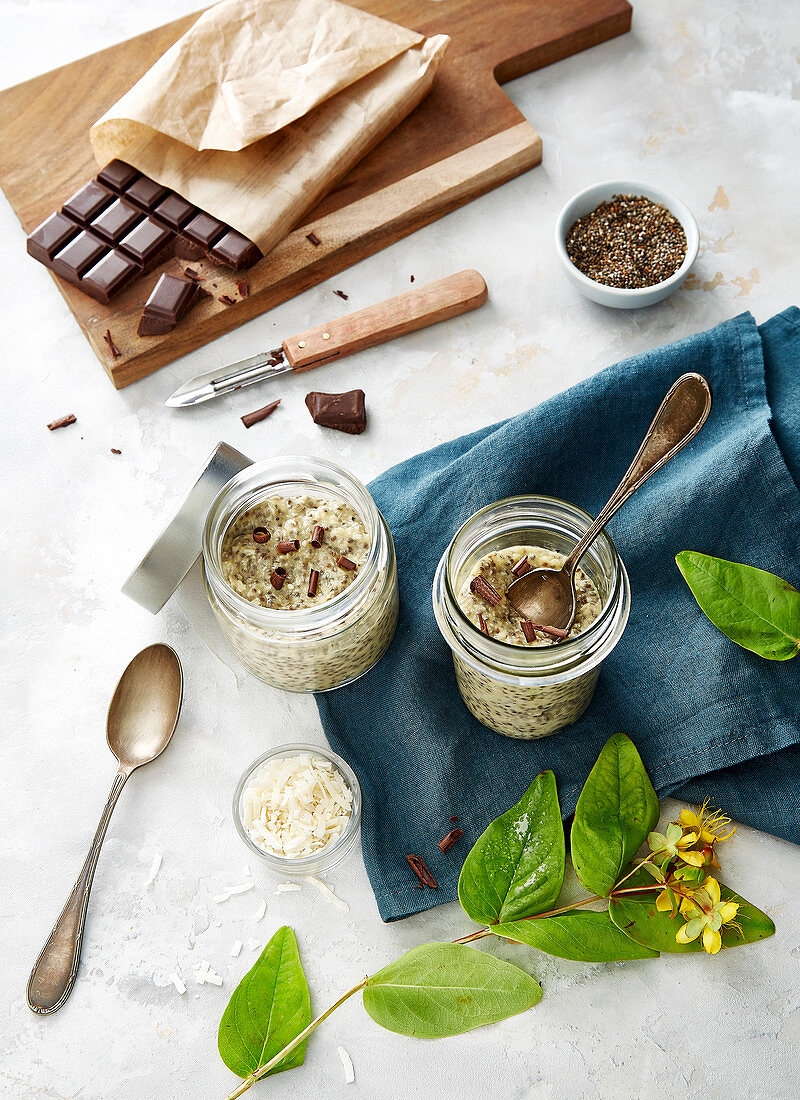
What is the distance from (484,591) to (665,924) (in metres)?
0.64

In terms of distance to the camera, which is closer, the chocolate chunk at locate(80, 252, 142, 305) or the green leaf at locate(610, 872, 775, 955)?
the green leaf at locate(610, 872, 775, 955)

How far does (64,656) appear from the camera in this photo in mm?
1812

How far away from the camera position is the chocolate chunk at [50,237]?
2.03 metres

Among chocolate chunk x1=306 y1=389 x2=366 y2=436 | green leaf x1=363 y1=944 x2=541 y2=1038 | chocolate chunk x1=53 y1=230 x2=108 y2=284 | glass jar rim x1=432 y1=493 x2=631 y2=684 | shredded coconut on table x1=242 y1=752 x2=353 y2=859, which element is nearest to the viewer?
glass jar rim x1=432 y1=493 x2=631 y2=684

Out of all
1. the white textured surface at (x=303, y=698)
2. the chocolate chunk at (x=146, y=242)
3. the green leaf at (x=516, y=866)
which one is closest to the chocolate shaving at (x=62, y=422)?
the white textured surface at (x=303, y=698)

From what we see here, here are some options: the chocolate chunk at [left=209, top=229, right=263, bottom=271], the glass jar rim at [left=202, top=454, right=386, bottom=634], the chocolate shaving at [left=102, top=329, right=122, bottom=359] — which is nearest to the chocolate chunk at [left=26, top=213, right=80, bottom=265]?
the chocolate shaving at [left=102, top=329, right=122, bottom=359]

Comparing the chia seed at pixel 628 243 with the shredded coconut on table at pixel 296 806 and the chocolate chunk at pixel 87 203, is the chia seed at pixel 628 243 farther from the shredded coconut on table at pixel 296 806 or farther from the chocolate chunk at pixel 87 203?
the shredded coconut on table at pixel 296 806

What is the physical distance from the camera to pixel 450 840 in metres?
1.60

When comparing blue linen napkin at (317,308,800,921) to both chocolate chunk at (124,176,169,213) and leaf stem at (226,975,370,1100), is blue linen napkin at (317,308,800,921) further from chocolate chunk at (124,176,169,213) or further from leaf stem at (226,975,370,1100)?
chocolate chunk at (124,176,169,213)

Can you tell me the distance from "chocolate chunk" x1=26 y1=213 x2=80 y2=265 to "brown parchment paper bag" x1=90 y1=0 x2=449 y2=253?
8.1 inches

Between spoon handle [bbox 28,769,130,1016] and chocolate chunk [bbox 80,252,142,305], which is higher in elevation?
chocolate chunk [bbox 80,252,142,305]

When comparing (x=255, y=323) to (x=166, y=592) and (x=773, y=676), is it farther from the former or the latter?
(x=773, y=676)

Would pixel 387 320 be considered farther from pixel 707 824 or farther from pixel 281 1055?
pixel 281 1055

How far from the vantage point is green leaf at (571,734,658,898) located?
151cm
